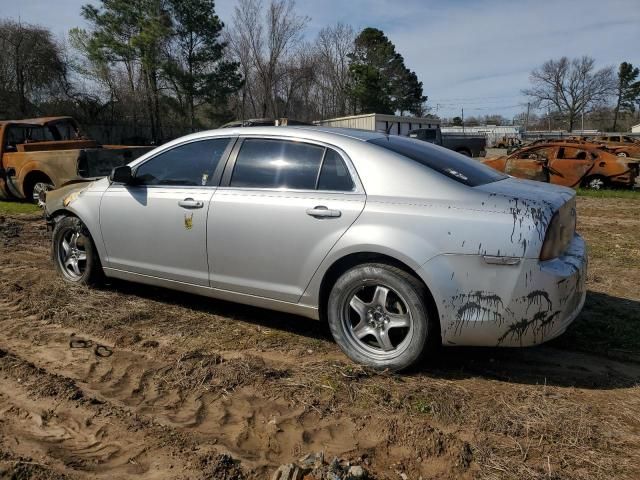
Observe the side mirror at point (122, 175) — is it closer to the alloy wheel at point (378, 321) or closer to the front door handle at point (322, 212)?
the front door handle at point (322, 212)

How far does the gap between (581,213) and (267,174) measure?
29.3ft

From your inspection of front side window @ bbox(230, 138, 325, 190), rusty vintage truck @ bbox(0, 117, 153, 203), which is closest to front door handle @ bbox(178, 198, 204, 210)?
front side window @ bbox(230, 138, 325, 190)

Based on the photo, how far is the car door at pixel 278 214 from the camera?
349 centimetres

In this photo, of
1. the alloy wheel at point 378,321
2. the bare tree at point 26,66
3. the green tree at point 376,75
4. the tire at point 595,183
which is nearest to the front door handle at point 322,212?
the alloy wheel at point 378,321

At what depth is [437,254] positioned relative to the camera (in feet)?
10.1

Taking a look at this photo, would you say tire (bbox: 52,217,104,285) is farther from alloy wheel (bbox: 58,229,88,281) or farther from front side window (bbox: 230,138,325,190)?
front side window (bbox: 230,138,325,190)

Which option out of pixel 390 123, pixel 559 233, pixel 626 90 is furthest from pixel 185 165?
pixel 626 90

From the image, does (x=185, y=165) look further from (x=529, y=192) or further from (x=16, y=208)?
(x=16, y=208)

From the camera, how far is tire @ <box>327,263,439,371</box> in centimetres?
320

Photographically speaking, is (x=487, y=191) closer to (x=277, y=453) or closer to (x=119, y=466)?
(x=277, y=453)

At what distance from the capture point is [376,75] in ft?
168

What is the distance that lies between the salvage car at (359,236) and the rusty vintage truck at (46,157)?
518 cm

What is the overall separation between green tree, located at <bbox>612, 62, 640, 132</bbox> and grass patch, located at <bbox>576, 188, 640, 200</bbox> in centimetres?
7023

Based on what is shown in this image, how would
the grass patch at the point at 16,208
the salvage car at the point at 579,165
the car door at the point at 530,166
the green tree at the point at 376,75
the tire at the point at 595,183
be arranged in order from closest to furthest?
the grass patch at the point at 16,208
the car door at the point at 530,166
the salvage car at the point at 579,165
the tire at the point at 595,183
the green tree at the point at 376,75
